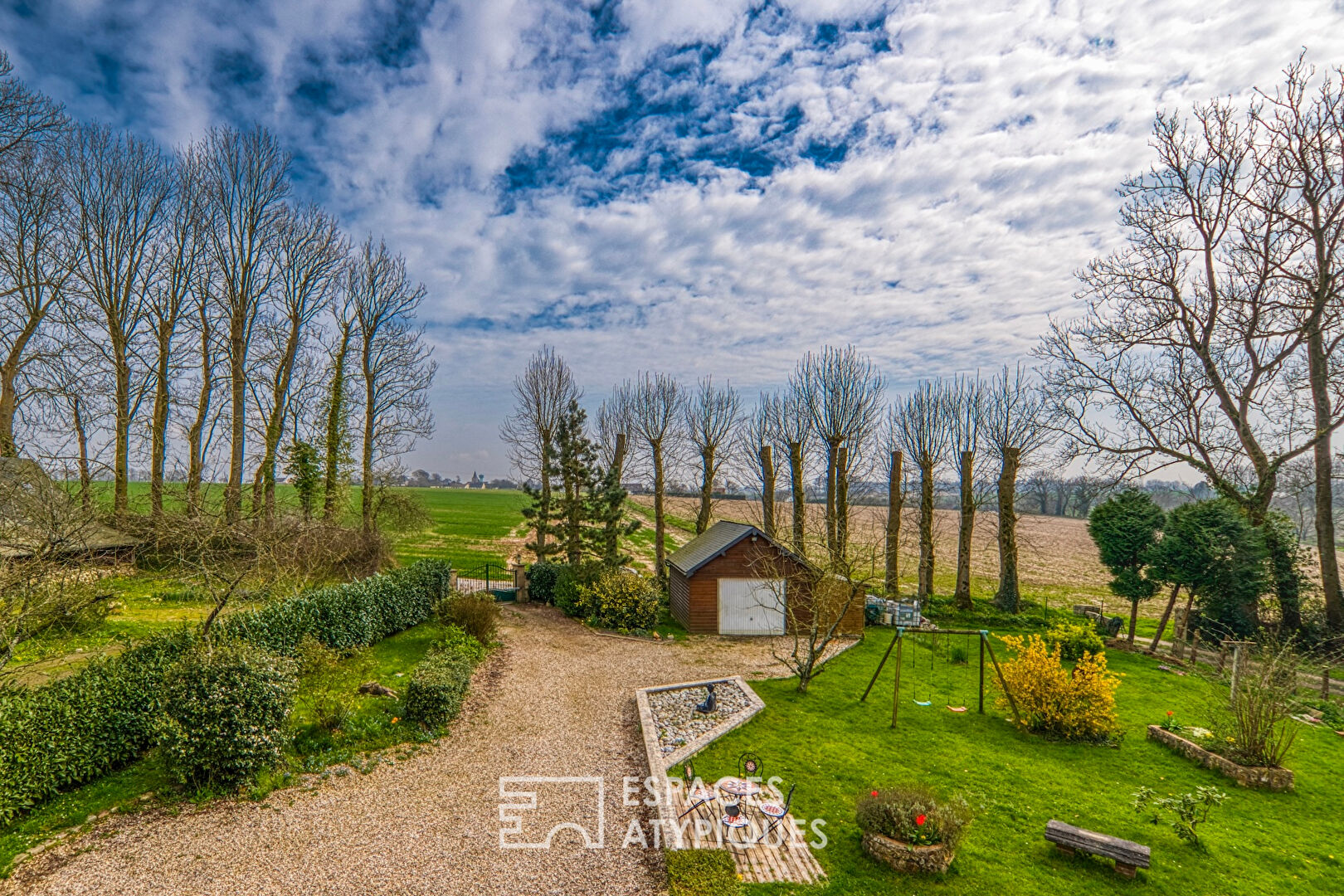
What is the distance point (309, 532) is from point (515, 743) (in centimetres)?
903

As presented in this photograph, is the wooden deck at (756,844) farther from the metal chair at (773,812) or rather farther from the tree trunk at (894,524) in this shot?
the tree trunk at (894,524)

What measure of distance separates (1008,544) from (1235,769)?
12637 millimetres

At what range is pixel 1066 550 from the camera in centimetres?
4050

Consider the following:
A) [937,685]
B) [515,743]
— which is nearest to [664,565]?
[937,685]

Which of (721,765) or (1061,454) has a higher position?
(1061,454)

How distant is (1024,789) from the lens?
26.8ft

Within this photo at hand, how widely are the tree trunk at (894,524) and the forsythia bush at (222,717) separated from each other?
65.9 ft

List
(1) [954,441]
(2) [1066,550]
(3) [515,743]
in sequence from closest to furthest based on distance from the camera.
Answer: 1. (3) [515,743]
2. (1) [954,441]
3. (2) [1066,550]

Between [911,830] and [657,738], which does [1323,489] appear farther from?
[657,738]

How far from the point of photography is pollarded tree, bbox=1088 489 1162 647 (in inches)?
680

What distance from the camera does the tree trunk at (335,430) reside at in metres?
21.1

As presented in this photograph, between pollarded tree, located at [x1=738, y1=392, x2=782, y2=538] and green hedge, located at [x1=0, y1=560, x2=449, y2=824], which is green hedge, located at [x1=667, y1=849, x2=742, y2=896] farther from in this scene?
pollarded tree, located at [x1=738, y1=392, x2=782, y2=538]

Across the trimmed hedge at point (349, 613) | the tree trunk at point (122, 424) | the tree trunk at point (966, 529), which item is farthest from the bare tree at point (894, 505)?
the tree trunk at point (122, 424)

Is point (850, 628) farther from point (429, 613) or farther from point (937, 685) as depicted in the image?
point (429, 613)
